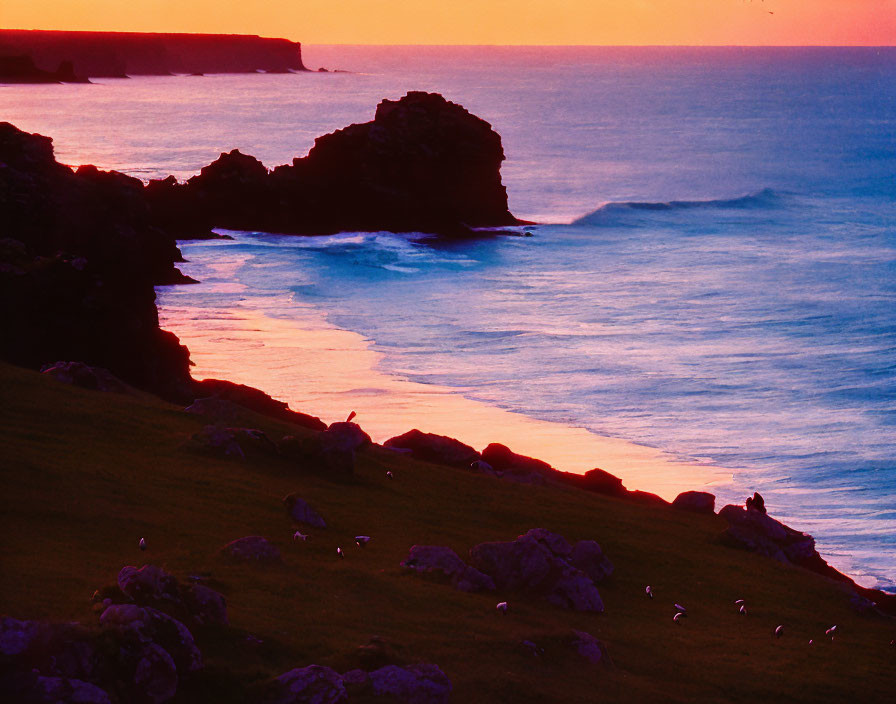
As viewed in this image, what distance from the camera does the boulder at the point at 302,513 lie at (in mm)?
14430

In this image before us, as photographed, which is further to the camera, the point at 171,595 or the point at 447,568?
the point at 447,568

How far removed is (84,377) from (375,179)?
145 feet

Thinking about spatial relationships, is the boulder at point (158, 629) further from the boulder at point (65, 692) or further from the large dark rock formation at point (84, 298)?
the large dark rock formation at point (84, 298)

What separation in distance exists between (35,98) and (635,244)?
4832 inches

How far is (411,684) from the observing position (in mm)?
9789

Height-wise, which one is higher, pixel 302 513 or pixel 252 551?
pixel 252 551

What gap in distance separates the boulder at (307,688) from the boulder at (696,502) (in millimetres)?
11362

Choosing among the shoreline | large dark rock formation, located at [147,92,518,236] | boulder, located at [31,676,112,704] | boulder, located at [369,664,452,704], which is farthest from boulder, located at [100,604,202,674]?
large dark rock formation, located at [147,92,518,236]

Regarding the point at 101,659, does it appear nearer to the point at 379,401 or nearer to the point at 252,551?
the point at 252,551

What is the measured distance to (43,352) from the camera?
69.1ft

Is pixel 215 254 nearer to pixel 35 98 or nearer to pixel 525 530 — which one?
pixel 525 530

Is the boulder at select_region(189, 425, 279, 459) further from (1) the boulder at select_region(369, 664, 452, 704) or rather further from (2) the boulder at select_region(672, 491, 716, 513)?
(1) the boulder at select_region(369, 664, 452, 704)

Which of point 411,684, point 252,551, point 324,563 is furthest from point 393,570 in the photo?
point 411,684

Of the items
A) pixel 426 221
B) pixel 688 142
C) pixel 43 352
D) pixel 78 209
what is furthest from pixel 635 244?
pixel 688 142
